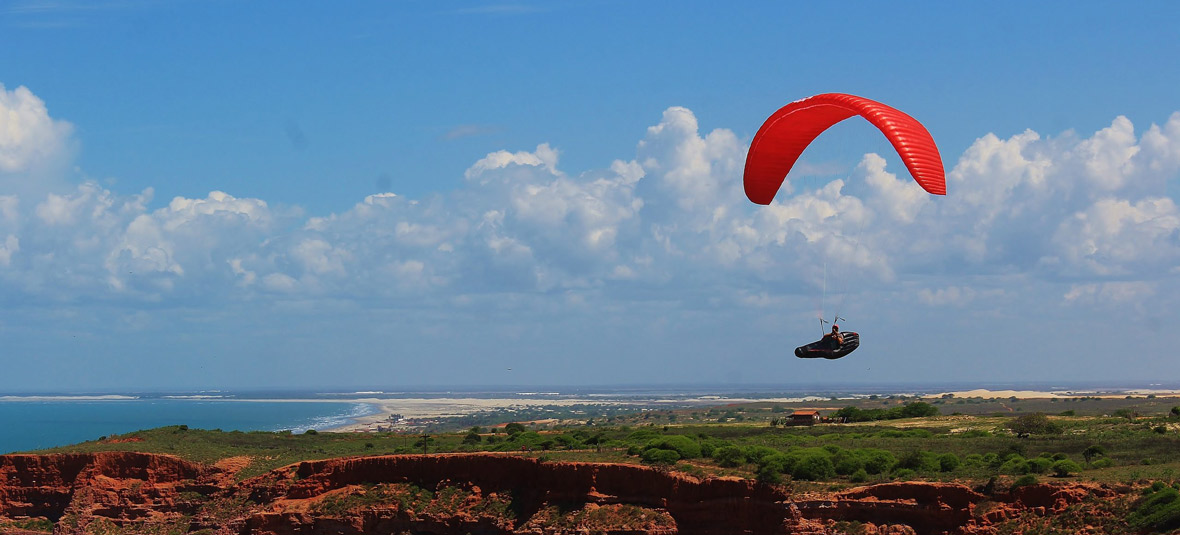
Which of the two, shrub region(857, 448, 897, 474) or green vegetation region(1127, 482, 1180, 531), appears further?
shrub region(857, 448, 897, 474)

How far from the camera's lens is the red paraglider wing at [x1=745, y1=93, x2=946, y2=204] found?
3253cm

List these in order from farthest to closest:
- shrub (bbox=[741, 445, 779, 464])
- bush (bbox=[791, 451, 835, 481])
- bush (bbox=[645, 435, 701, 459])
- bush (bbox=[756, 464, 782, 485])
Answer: bush (bbox=[645, 435, 701, 459]) → shrub (bbox=[741, 445, 779, 464]) → bush (bbox=[791, 451, 835, 481]) → bush (bbox=[756, 464, 782, 485])

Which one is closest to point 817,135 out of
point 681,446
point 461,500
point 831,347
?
point 831,347

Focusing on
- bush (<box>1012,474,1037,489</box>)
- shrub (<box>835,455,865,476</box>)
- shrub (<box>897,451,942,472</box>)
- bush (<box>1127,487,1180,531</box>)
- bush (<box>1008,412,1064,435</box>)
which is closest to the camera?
bush (<box>1127,487,1180,531</box>)

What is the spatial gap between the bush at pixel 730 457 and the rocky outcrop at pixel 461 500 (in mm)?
2766

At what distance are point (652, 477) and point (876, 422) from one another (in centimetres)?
3379

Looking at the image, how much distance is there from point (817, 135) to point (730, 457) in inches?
733

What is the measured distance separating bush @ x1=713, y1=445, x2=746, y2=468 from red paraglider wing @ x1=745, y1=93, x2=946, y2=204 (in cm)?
1644

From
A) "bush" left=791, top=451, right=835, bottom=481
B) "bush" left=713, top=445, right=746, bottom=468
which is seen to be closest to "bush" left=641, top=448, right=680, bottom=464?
"bush" left=713, top=445, right=746, bottom=468

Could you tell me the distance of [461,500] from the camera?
58.8 m

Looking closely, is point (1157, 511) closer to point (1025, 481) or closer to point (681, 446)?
point (1025, 481)

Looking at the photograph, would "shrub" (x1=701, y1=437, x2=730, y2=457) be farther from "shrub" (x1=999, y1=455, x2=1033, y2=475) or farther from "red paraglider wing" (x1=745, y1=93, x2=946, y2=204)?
"red paraglider wing" (x1=745, y1=93, x2=946, y2=204)

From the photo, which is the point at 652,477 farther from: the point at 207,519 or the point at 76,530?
the point at 76,530

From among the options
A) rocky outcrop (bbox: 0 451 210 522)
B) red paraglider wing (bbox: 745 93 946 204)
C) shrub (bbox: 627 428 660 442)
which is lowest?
rocky outcrop (bbox: 0 451 210 522)
